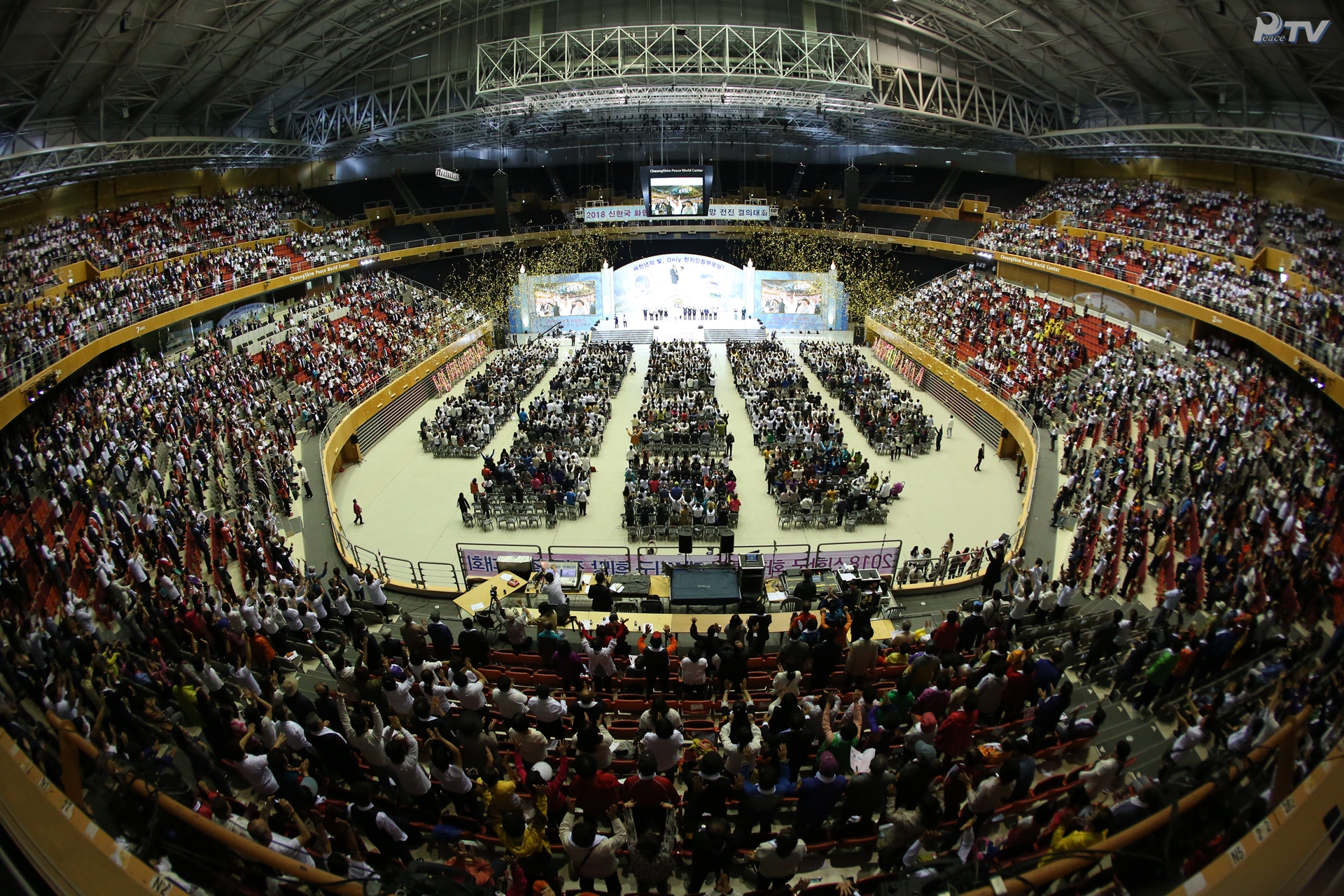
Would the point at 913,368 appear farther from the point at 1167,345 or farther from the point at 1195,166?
the point at 1195,166

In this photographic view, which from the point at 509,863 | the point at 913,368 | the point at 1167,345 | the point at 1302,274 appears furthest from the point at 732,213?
the point at 509,863

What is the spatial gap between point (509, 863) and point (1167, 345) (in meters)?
29.7

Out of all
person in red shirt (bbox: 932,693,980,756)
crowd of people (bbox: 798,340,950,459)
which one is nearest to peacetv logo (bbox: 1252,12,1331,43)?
crowd of people (bbox: 798,340,950,459)

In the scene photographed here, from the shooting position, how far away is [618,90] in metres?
31.6

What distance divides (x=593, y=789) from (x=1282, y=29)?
25249 millimetres

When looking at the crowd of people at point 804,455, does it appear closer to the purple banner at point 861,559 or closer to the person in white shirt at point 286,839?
the purple banner at point 861,559

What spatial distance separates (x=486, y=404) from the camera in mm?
27812

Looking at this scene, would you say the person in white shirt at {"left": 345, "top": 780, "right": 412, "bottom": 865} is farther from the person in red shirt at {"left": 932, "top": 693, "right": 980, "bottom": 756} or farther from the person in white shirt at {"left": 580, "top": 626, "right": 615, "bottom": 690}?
the person in red shirt at {"left": 932, "top": 693, "right": 980, "bottom": 756}

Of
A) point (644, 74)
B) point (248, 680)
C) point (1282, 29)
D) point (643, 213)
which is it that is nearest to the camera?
point (248, 680)

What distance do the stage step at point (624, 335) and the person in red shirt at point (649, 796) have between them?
1532 inches

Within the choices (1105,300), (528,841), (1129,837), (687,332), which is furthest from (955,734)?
(687,332)

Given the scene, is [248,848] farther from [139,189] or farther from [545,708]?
[139,189]

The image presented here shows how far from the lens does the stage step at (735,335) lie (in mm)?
43906

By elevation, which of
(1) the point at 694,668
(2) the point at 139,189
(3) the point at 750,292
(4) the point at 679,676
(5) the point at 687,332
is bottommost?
(4) the point at 679,676
